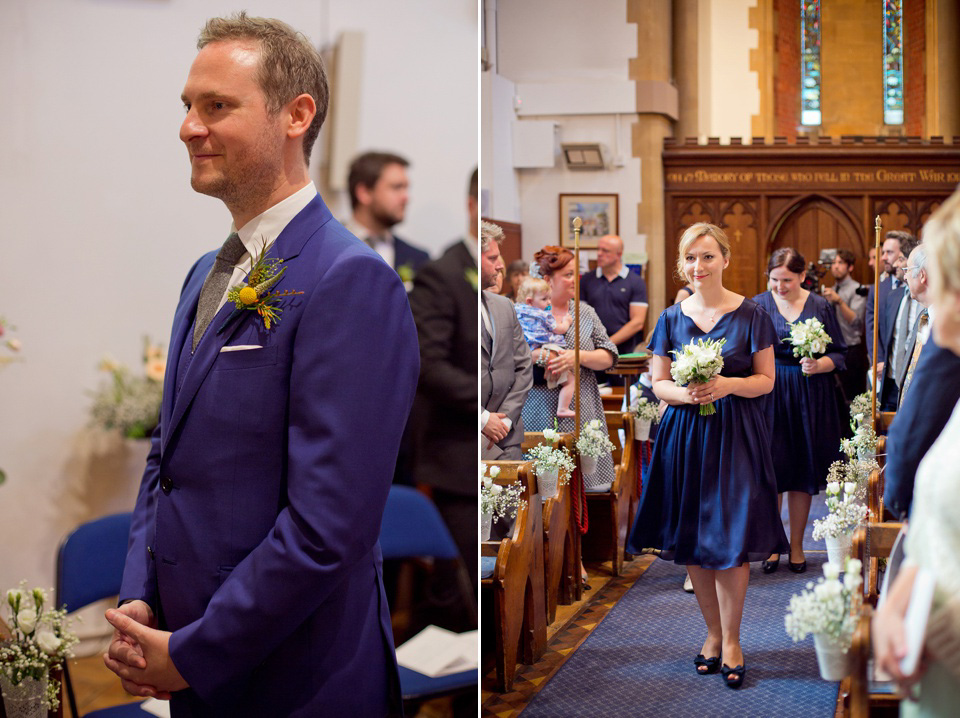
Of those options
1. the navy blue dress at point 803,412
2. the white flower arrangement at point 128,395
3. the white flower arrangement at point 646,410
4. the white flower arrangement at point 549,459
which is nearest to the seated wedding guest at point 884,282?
the navy blue dress at point 803,412

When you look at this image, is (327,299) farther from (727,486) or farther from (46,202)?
(46,202)

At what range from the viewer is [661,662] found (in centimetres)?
214

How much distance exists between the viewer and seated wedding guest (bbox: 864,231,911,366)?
1.60 m

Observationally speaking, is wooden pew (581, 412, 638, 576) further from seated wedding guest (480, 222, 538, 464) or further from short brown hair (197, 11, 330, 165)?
short brown hair (197, 11, 330, 165)

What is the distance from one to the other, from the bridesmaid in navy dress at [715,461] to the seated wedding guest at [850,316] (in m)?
0.16

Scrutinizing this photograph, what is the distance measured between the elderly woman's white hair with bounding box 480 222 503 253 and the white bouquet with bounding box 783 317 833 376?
0.81 meters

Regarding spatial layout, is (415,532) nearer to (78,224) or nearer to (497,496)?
(497,496)

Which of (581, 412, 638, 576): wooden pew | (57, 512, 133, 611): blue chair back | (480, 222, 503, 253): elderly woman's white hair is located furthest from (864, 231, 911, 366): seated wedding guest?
(57, 512, 133, 611): blue chair back

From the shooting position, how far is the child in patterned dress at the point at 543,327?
2381 millimetres

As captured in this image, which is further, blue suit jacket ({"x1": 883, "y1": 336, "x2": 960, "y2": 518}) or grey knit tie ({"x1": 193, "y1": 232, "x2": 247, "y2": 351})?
grey knit tie ({"x1": 193, "y1": 232, "x2": 247, "y2": 351})

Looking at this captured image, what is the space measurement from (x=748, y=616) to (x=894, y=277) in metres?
0.78

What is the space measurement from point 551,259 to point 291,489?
3.51ft

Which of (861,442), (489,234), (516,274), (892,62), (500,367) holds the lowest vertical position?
(861,442)

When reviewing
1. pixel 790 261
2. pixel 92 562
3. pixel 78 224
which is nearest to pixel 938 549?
pixel 790 261
